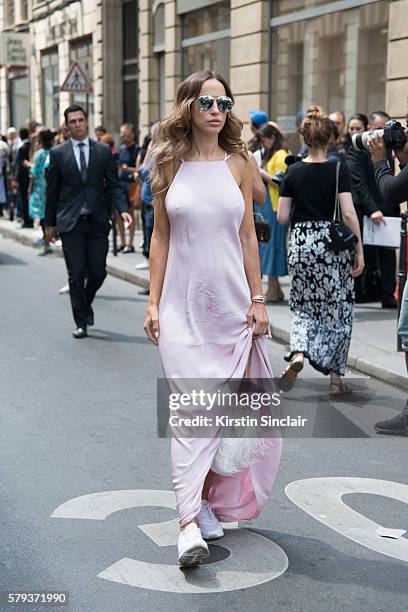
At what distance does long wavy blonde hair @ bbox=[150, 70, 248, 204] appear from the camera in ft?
12.8

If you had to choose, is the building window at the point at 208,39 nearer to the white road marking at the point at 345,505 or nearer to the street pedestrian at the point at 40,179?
the street pedestrian at the point at 40,179

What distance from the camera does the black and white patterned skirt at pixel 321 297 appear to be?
6590 mm

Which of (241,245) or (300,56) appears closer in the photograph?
(241,245)

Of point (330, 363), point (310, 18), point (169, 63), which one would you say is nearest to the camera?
point (330, 363)

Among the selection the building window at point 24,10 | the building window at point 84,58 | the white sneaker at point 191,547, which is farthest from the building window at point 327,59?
the building window at point 24,10

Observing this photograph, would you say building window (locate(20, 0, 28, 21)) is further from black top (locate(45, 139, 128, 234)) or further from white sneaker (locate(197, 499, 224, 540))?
white sneaker (locate(197, 499, 224, 540))

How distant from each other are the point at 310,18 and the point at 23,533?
1190 cm

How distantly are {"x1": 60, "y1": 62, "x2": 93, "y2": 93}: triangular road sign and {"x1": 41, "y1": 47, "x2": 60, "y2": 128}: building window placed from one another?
11.0 m

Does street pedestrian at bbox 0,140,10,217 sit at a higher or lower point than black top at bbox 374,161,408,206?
lower

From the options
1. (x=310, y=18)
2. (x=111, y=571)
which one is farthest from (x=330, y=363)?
(x=310, y=18)

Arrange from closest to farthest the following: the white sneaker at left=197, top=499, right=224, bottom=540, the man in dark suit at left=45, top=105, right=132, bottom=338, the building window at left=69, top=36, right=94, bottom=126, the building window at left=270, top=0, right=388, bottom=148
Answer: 1. the white sneaker at left=197, top=499, right=224, bottom=540
2. the man in dark suit at left=45, top=105, right=132, bottom=338
3. the building window at left=270, top=0, right=388, bottom=148
4. the building window at left=69, top=36, right=94, bottom=126

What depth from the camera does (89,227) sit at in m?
8.68

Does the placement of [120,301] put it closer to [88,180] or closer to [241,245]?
[88,180]

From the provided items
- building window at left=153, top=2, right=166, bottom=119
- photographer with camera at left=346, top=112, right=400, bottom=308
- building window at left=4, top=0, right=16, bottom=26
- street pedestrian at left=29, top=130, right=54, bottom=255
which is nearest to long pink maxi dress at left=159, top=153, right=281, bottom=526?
photographer with camera at left=346, top=112, right=400, bottom=308
